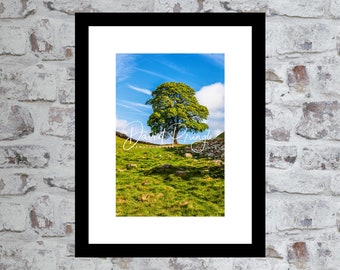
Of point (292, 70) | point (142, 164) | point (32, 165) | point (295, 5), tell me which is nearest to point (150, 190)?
point (142, 164)

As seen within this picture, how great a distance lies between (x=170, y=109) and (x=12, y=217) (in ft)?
2.12

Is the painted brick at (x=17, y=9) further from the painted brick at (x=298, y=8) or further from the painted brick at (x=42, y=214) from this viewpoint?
the painted brick at (x=298, y=8)

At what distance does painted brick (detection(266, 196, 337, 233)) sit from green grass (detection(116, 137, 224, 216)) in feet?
0.55

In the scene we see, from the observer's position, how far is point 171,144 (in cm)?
145

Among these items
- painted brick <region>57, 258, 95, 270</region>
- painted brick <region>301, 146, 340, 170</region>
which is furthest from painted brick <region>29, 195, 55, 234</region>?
painted brick <region>301, 146, 340, 170</region>

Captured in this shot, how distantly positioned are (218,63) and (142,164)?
1.39ft

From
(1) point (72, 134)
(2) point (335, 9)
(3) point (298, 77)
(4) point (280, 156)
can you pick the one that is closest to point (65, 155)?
(1) point (72, 134)

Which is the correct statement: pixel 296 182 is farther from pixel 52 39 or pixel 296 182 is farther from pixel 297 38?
pixel 52 39

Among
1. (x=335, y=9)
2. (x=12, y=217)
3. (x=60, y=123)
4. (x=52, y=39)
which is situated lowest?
(x=12, y=217)

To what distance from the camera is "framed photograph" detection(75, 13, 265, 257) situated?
1.43 metres

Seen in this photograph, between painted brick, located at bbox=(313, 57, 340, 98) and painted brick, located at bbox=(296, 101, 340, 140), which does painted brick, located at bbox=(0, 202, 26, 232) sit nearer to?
painted brick, located at bbox=(296, 101, 340, 140)

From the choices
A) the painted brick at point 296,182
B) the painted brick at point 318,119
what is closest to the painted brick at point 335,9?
the painted brick at point 318,119

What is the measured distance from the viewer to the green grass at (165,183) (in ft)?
4.70

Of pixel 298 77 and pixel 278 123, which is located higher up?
pixel 298 77
